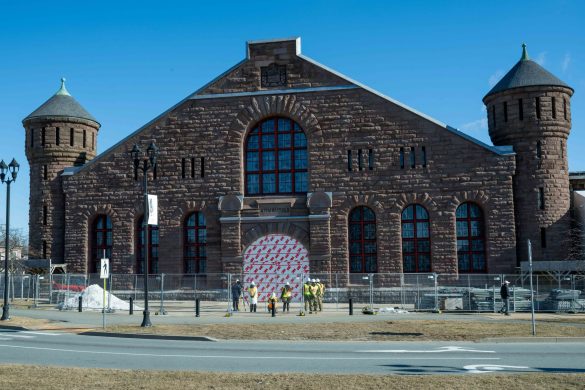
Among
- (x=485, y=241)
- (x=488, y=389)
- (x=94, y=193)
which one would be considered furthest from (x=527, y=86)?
(x=488, y=389)

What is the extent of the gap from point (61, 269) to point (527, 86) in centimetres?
2879

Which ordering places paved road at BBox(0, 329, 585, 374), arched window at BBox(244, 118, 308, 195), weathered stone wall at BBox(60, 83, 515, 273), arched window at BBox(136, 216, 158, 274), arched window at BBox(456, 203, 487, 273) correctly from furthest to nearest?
arched window at BBox(136, 216, 158, 274) → arched window at BBox(244, 118, 308, 195) → arched window at BBox(456, 203, 487, 273) → weathered stone wall at BBox(60, 83, 515, 273) → paved road at BBox(0, 329, 585, 374)

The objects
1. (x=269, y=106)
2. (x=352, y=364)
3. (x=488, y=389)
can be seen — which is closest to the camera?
(x=488, y=389)

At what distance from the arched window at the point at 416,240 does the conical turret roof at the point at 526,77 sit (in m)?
8.15

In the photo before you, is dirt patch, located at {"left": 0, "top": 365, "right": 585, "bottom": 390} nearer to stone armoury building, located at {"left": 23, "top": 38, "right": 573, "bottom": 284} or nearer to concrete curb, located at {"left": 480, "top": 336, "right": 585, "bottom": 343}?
concrete curb, located at {"left": 480, "top": 336, "right": 585, "bottom": 343}

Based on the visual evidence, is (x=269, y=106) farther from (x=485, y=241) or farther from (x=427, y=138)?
(x=485, y=241)

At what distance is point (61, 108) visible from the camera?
138ft

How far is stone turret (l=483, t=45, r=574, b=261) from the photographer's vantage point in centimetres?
3494

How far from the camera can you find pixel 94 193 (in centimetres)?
3931

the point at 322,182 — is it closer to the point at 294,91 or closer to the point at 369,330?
the point at 294,91

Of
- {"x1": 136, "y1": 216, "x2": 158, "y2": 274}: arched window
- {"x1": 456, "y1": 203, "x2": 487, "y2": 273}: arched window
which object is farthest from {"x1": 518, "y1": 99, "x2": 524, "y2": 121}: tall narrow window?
{"x1": 136, "y1": 216, "x2": 158, "y2": 274}: arched window

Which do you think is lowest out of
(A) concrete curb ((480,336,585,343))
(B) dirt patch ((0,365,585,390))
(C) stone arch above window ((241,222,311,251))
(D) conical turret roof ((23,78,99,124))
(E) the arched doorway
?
(A) concrete curb ((480,336,585,343))

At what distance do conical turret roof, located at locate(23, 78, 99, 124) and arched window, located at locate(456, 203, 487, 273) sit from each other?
23958 mm

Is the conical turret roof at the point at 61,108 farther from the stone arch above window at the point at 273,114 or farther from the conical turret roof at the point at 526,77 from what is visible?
the conical turret roof at the point at 526,77
